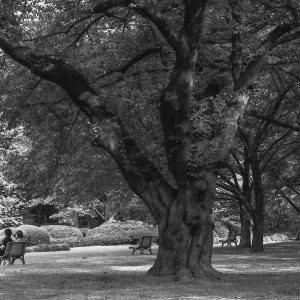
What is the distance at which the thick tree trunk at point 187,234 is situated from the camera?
1184 centimetres

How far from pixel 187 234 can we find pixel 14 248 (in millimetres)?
8811

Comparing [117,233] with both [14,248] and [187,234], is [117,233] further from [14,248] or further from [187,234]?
[187,234]

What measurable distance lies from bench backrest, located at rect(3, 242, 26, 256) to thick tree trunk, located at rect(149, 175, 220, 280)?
7815 mm

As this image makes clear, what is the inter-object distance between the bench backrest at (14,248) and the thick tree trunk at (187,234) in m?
7.81

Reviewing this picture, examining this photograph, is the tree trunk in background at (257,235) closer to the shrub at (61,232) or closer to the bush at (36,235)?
the bush at (36,235)

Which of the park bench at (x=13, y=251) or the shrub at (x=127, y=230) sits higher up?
the shrub at (x=127, y=230)

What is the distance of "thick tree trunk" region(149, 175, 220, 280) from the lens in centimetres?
1184

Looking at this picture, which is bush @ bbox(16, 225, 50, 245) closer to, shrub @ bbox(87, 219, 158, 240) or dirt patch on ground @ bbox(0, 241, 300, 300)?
shrub @ bbox(87, 219, 158, 240)

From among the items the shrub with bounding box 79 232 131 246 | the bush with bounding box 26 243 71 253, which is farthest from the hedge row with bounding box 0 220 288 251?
the bush with bounding box 26 243 71 253

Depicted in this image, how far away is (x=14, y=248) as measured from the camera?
62.0ft

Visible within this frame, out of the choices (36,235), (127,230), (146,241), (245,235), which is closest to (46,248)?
(36,235)

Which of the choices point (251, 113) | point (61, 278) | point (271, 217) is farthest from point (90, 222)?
point (61, 278)

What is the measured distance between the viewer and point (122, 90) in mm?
15438

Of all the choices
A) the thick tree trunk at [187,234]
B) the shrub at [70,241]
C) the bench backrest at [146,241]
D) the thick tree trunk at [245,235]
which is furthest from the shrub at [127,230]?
the thick tree trunk at [187,234]
